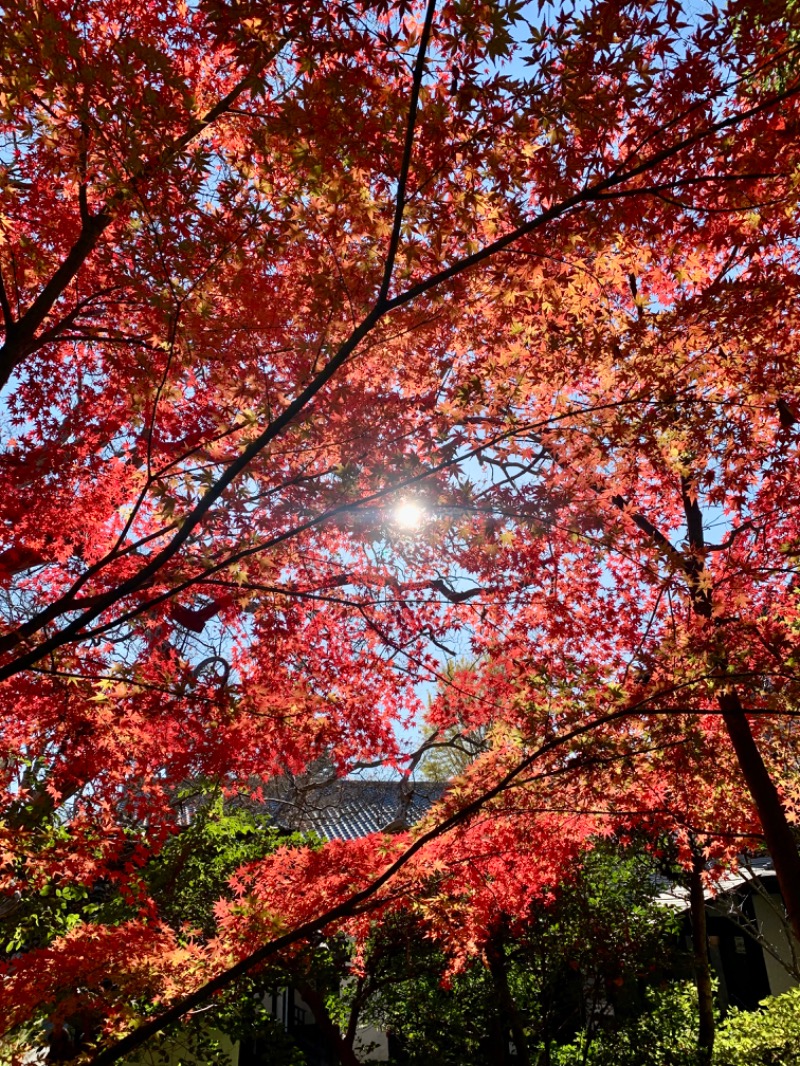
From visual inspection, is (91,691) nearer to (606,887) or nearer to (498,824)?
(498,824)

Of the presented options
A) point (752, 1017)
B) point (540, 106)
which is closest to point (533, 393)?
point (540, 106)

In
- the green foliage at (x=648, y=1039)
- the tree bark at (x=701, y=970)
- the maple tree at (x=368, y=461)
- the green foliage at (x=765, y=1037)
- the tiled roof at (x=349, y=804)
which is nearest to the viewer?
the maple tree at (x=368, y=461)

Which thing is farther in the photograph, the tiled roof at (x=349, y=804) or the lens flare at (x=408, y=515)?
the tiled roof at (x=349, y=804)

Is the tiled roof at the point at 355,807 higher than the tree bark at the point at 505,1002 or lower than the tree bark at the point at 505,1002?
higher

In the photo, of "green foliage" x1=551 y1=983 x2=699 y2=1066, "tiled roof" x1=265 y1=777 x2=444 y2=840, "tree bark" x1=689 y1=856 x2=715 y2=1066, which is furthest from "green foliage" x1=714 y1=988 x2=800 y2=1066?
"tiled roof" x1=265 y1=777 x2=444 y2=840

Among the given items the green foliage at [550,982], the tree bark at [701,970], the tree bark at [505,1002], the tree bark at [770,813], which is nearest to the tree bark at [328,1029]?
the green foliage at [550,982]

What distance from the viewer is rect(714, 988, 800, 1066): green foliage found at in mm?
8336

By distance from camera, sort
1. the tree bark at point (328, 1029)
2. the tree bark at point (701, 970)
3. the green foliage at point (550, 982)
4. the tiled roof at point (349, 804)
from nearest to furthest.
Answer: the tree bark at point (328, 1029) → the tree bark at point (701, 970) → the green foliage at point (550, 982) → the tiled roof at point (349, 804)

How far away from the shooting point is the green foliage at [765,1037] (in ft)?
27.3

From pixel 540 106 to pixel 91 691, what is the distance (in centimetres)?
506

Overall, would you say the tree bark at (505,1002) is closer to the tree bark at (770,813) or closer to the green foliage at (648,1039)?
→ the green foliage at (648,1039)

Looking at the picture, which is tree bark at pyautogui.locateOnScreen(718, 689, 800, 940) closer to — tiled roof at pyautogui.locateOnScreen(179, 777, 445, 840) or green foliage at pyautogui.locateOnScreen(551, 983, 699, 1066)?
green foliage at pyautogui.locateOnScreen(551, 983, 699, 1066)

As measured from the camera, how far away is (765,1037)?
8.65m

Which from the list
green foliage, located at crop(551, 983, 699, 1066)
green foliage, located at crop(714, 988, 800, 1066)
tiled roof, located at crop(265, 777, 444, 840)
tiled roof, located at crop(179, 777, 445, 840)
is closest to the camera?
green foliage, located at crop(714, 988, 800, 1066)
